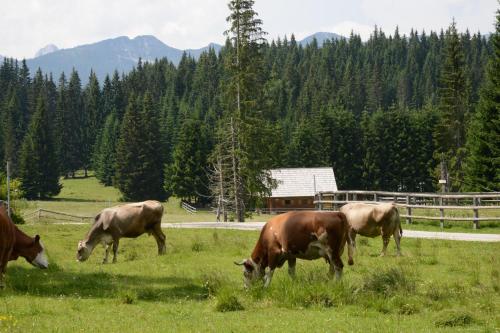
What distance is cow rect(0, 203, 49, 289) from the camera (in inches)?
560

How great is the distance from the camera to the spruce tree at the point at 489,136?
45656 mm

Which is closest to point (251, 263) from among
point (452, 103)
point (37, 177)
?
point (452, 103)

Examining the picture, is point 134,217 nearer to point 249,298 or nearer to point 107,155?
point 249,298

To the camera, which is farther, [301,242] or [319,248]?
[301,242]

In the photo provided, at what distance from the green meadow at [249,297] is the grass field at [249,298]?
2 cm

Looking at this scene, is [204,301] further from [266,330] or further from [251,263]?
[266,330]

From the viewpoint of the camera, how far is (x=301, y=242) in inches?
549

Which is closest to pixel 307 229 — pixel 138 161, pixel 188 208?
pixel 188 208

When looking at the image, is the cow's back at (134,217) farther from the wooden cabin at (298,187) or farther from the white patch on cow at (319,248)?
the wooden cabin at (298,187)

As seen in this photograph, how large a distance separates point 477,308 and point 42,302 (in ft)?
27.8

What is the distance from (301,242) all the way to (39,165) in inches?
3455

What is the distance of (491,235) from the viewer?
25.0m

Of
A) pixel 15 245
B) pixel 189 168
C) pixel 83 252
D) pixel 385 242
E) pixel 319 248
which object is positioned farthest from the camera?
pixel 189 168

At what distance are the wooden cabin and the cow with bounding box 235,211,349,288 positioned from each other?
177ft
